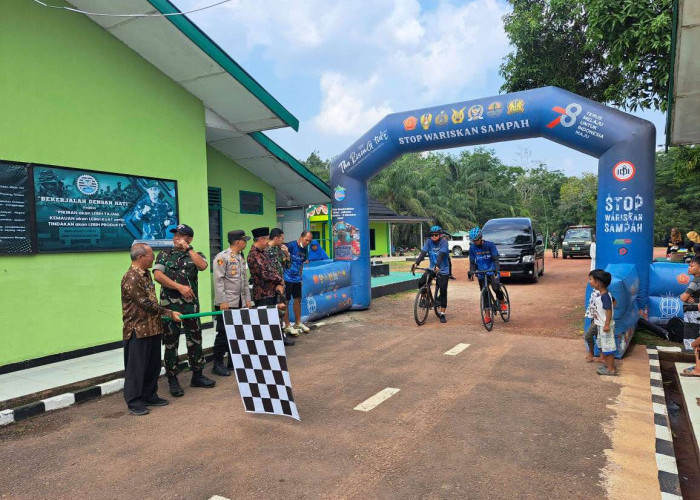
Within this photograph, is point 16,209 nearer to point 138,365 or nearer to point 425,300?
point 138,365

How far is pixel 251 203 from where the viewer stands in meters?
10.8

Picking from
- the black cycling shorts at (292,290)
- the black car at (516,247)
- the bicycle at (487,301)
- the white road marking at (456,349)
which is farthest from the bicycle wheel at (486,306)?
the black car at (516,247)

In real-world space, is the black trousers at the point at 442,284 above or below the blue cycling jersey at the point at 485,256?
below

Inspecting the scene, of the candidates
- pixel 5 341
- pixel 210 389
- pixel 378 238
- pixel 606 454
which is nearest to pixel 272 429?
pixel 210 389

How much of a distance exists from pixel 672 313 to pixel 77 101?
30.9 feet

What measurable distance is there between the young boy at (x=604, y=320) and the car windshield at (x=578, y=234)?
21.4m

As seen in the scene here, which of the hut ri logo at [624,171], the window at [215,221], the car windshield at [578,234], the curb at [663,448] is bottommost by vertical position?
the curb at [663,448]

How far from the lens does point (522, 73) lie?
1159cm

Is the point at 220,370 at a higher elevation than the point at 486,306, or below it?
below

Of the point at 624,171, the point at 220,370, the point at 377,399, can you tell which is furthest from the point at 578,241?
the point at 220,370

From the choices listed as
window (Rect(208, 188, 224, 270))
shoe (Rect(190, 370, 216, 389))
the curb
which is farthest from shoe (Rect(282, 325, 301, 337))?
the curb

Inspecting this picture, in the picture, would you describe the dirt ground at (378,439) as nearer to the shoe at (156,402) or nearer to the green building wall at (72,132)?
the shoe at (156,402)

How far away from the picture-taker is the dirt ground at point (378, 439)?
3197mm

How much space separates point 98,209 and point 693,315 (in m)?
8.00
